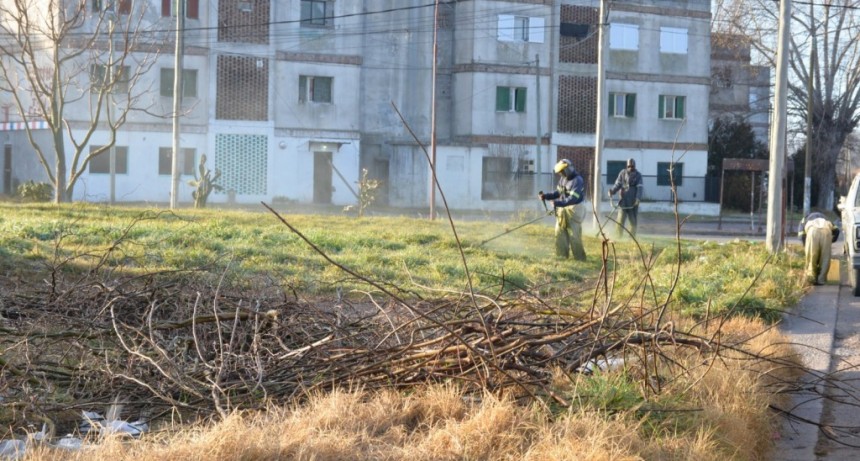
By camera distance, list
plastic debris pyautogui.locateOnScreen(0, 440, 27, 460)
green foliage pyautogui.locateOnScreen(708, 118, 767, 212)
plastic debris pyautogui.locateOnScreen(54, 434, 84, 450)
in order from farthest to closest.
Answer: green foliage pyautogui.locateOnScreen(708, 118, 767, 212), plastic debris pyautogui.locateOnScreen(54, 434, 84, 450), plastic debris pyautogui.locateOnScreen(0, 440, 27, 460)

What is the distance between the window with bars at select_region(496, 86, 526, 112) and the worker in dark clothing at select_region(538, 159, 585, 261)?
99.4ft

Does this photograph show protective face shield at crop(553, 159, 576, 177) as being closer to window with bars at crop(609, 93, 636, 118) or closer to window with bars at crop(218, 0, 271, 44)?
window with bars at crop(218, 0, 271, 44)

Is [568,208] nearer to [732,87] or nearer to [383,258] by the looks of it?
[383,258]

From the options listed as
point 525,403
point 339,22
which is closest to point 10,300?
point 525,403

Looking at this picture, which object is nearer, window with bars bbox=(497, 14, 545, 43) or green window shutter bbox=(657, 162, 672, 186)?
window with bars bbox=(497, 14, 545, 43)

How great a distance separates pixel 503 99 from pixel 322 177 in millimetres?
8802

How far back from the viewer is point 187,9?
42.3 metres

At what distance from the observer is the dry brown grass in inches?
179

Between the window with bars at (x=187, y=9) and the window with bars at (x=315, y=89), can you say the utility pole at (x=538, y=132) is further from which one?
the window with bars at (x=187, y=9)

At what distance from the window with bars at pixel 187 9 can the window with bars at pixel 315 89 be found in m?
4.98

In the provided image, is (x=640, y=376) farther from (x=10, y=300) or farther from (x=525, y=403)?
(x=10, y=300)

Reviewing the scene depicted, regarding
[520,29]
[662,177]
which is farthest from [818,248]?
[662,177]

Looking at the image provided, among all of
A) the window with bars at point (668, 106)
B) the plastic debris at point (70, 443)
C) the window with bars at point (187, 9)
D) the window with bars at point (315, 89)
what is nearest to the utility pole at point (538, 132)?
the window with bars at point (668, 106)

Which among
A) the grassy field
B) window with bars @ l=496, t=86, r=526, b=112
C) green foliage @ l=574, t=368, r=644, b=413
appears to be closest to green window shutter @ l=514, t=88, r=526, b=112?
window with bars @ l=496, t=86, r=526, b=112
